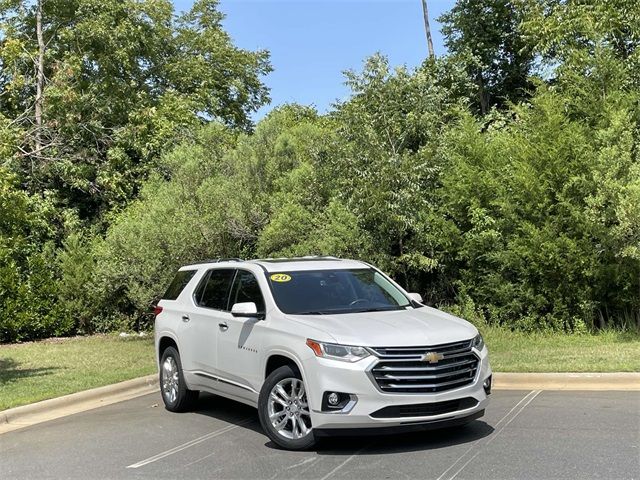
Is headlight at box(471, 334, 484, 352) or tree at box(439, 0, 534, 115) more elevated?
tree at box(439, 0, 534, 115)

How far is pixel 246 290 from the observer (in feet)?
24.7

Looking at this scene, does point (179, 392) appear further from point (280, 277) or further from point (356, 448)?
point (356, 448)

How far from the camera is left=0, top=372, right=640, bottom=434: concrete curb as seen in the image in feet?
27.1

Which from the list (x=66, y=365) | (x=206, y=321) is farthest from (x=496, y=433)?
(x=66, y=365)

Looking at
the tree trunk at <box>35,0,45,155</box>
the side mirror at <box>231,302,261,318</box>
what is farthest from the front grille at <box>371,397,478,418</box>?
the tree trunk at <box>35,0,45,155</box>

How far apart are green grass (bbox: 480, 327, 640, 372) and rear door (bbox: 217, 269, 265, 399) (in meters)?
3.99

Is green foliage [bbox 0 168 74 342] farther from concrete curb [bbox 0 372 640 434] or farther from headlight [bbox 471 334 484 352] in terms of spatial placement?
headlight [bbox 471 334 484 352]

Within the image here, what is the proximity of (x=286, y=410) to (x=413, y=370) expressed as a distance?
1296 mm

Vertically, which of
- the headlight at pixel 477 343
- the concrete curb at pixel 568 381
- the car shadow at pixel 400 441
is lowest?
the concrete curb at pixel 568 381

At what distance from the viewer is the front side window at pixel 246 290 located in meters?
7.27

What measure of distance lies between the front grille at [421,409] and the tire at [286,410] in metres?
0.73

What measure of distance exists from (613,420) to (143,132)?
16.9m

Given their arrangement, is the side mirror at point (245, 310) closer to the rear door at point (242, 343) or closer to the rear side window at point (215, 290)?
the rear door at point (242, 343)

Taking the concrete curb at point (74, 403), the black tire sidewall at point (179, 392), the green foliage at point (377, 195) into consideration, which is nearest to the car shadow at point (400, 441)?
the black tire sidewall at point (179, 392)
